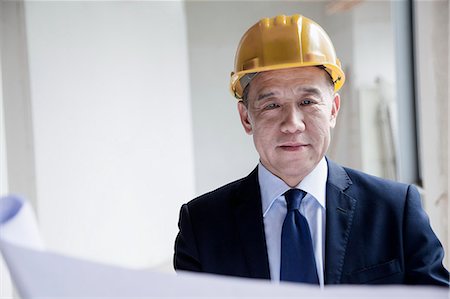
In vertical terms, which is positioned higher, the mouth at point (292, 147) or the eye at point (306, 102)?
the eye at point (306, 102)

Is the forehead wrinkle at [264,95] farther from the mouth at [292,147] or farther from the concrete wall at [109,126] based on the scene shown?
the concrete wall at [109,126]

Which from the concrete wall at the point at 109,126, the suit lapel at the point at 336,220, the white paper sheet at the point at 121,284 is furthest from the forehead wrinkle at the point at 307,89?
the concrete wall at the point at 109,126

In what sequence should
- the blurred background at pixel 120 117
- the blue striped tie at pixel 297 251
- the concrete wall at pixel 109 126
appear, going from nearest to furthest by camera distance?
the blue striped tie at pixel 297 251
the blurred background at pixel 120 117
the concrete wall at pixel 109 126

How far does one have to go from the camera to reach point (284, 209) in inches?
51.6

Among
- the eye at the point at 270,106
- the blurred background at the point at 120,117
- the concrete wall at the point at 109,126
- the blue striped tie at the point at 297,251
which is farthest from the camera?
the concrete wall at the point at 109,126

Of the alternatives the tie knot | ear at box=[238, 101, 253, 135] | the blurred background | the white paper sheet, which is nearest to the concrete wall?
the blurred background

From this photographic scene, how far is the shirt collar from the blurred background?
1.86 meters

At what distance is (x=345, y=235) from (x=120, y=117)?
3.93 m

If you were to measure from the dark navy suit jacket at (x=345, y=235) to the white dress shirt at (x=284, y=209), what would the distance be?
22 mm

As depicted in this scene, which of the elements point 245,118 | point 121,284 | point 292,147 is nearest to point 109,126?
point 245,118

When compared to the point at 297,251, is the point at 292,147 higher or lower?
higher

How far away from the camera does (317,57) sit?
1.26m

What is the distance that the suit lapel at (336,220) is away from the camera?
118 cm

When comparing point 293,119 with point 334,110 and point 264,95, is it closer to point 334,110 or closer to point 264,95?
point 264,95
